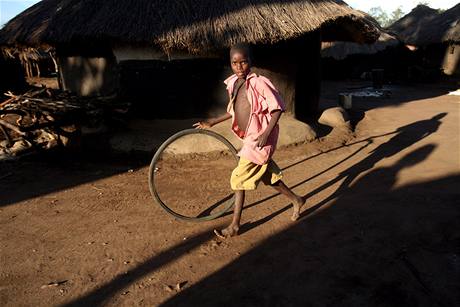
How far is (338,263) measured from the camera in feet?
9.59

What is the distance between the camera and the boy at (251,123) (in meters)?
3.19

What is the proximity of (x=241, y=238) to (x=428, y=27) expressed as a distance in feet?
62.1

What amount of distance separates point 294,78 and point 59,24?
4133mm

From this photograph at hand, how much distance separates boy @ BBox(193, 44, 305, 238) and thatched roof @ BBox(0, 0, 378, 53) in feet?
9.69

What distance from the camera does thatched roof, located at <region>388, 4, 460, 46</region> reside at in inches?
663

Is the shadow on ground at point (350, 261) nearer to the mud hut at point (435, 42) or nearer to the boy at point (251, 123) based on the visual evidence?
the boy at point (251, 123)

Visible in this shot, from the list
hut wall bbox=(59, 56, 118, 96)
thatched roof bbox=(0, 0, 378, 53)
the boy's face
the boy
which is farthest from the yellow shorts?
hut wall bbox=(59, 56, 118, 96)

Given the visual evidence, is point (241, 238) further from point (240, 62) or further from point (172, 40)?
point (172, 40)

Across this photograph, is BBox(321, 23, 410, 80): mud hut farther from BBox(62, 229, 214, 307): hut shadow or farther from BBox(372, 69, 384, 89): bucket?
BBox(62, 229, 214, 307): hut shadow

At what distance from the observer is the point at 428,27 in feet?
61.3

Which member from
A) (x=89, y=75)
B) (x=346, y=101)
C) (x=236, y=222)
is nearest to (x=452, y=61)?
(x=346, y=101)

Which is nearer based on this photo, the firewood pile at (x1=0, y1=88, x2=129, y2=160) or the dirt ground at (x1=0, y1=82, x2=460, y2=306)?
the dirt ground at (x1=0, y1=82, x2=460, y2=306)

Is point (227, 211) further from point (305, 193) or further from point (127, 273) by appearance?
point (127, 273)

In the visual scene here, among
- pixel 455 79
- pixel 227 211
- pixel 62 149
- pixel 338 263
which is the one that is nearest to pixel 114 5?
pixel 62 149
